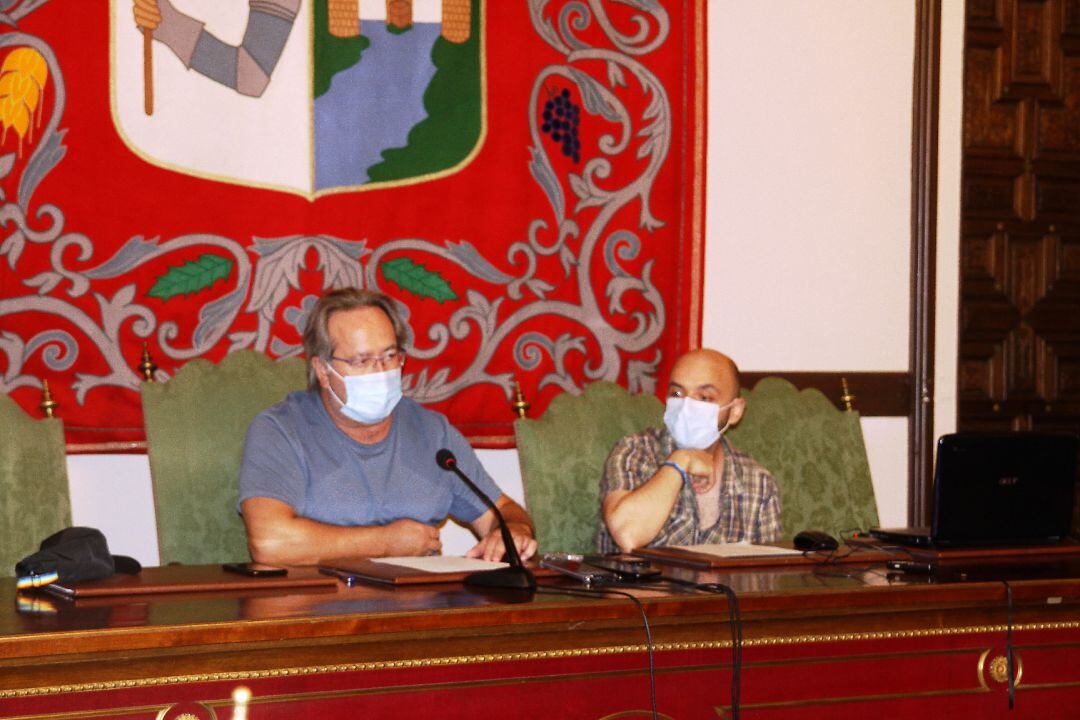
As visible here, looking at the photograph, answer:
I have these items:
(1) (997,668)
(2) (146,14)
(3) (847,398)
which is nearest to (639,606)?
A: (1) (997,668)

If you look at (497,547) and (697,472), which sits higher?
(697,472)

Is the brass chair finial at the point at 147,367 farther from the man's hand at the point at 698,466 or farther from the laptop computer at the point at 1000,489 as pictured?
the laptop computer at the point at 1000,489

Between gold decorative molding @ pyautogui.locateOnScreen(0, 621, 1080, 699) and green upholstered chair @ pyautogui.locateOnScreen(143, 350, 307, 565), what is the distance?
1.13m

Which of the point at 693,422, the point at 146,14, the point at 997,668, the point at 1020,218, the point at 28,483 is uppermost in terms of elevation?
the point at 146,14

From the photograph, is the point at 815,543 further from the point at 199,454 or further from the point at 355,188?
the point at 355,188

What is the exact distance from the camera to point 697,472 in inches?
114

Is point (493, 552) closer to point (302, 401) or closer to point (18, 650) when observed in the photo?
point (302, 401)

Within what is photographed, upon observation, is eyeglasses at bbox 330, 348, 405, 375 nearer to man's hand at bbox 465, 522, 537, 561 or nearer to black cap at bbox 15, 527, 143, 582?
man's hand at bbox 465, 522, 537, 561

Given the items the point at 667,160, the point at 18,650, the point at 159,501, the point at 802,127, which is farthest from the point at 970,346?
the point at 18,650

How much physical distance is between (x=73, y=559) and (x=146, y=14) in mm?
1654

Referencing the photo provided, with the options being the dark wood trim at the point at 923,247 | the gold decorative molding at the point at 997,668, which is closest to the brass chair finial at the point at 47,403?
the gold decorative molding at the point at 997,668

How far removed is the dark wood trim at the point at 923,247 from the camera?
13.5 feet

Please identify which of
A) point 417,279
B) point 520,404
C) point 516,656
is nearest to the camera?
point 516,656

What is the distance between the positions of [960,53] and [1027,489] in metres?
1.95
